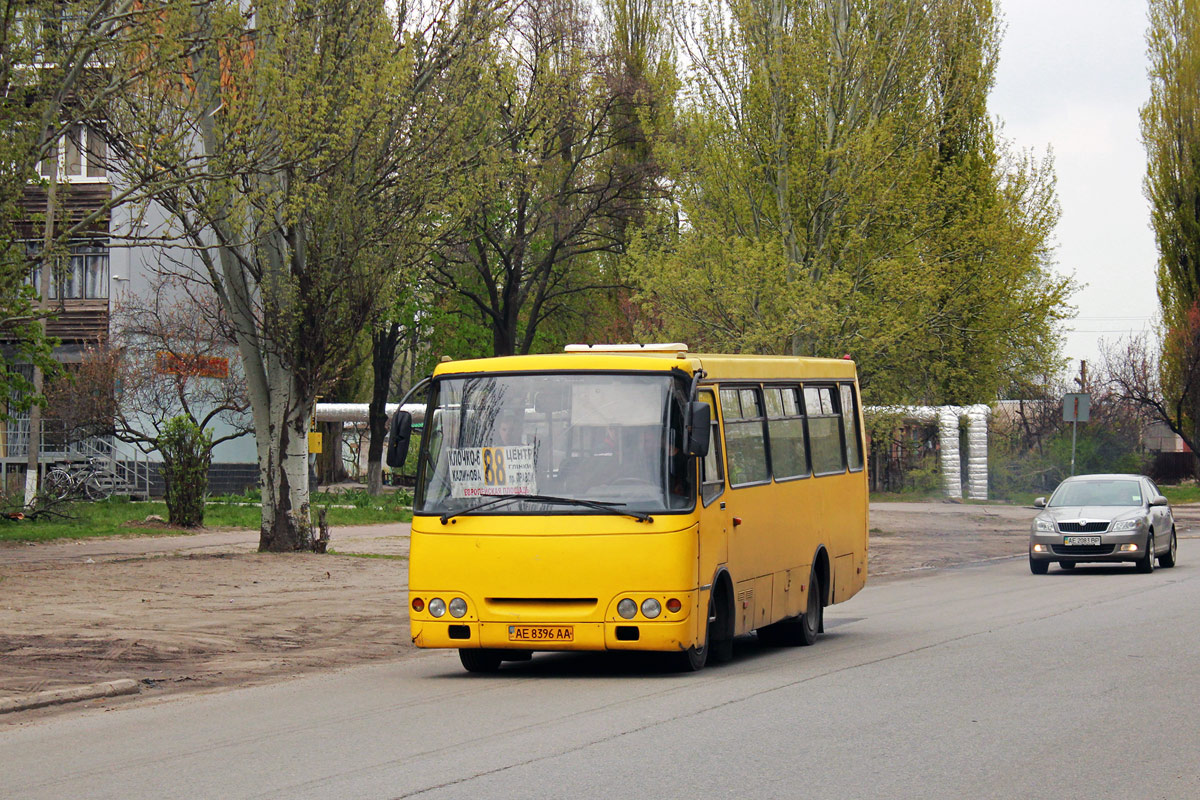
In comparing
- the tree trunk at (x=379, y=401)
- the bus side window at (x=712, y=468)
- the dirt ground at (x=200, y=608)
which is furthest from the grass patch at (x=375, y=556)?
the tree trunk at (x=379, y=401)

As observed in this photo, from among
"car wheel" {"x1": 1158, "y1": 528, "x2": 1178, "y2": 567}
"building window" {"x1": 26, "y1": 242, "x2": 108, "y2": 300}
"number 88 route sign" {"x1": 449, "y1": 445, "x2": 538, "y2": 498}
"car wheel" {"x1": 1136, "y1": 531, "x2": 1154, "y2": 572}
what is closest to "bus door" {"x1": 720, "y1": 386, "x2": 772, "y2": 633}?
"number 88 route sign" {"x1": 449, "y1": 445, "x2": 538, "y2": 498}

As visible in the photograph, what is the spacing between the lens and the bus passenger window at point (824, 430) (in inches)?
602

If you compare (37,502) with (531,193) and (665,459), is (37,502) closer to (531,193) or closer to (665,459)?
(531,193)

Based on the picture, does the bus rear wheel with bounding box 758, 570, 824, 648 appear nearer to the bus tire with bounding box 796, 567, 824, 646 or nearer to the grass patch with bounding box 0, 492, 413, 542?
the bus tire with bounding box 796, 567, 824, 646

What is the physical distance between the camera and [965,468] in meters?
50.4

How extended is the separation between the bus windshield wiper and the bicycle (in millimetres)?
25909

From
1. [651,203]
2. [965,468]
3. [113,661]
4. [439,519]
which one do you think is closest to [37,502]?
[651,203]

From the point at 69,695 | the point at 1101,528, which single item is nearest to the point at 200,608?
the point at 69,695

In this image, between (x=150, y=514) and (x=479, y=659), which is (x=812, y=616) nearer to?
(x=479, y=659)

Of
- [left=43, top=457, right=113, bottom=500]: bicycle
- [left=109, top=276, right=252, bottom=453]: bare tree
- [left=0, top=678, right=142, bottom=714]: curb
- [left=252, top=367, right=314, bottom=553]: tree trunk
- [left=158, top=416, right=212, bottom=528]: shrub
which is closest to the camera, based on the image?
[left=0, top=678, right=142, bottom=714]: curb

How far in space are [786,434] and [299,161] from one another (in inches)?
366

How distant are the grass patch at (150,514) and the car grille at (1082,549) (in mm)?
10833

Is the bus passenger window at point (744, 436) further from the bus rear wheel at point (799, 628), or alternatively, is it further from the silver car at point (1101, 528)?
the silver car at point (1101, 528)

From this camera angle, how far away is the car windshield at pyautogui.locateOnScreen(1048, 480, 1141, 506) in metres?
24.9
